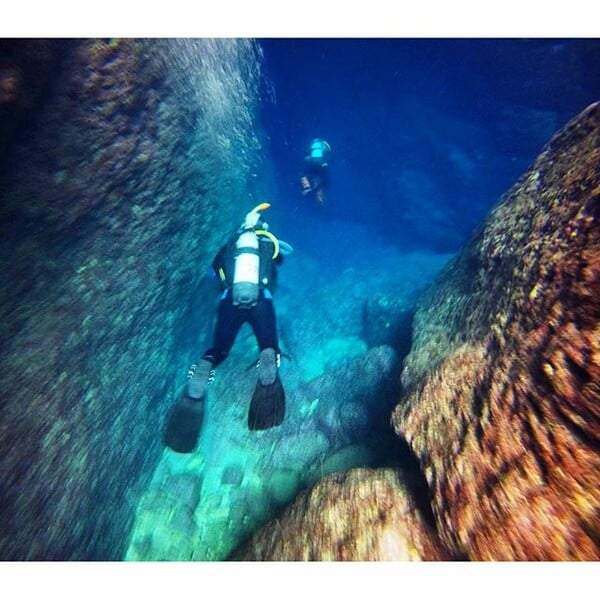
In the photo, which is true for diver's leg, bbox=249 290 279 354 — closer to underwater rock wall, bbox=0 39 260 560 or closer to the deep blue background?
underwater rock wall, bbox=0 39 260 560

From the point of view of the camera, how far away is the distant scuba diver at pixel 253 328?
4.20 metres

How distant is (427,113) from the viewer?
15000mm

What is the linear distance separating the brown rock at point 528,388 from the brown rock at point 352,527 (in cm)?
26

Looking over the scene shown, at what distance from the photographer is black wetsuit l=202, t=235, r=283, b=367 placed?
465cm

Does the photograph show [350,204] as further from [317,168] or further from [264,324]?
[264,324]

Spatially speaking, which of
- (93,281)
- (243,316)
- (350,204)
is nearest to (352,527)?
(243,316)

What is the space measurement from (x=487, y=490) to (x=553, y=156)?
3.37 metres

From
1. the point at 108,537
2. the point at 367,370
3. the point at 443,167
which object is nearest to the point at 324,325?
the point at 367,370

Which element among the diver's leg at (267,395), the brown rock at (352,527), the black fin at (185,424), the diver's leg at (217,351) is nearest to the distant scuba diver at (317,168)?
the diver's leg at (217,351)

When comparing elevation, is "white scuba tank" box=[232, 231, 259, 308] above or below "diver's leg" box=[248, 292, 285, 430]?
above

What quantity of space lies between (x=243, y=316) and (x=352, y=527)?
3023 mm

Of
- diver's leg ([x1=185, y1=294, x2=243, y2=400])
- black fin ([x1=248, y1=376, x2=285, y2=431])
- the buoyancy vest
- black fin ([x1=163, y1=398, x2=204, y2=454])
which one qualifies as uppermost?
the buoyancy vest

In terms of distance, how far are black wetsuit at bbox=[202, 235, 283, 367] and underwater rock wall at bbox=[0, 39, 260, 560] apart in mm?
824

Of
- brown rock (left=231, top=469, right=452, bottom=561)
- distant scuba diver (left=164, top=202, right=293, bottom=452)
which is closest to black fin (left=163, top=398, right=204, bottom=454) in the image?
distant scuba diver (left=164, top=202, right=293, bottom=452)
